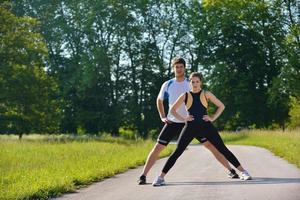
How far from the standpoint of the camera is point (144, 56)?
195 feet

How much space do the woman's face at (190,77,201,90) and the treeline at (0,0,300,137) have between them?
4088 cm

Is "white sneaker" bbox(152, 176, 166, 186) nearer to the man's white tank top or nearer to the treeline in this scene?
the man's white tank top

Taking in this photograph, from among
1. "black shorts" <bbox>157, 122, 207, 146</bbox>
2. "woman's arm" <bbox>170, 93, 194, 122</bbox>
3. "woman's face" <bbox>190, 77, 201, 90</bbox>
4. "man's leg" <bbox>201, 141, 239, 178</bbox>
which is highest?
"woman's face" <bbox>190, 77, 201, 90</bbox>

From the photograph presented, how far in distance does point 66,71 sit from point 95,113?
16.9ft

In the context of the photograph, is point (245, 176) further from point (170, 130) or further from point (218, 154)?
point (170, 130)

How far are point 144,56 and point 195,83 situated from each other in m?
50.0

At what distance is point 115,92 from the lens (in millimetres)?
58875

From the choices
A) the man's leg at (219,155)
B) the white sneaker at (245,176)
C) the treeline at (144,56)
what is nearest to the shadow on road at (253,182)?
the white sneaker at (245,176)

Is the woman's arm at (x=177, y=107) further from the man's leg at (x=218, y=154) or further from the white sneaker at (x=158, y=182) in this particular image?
the white sneaker at (x=158, y=182)

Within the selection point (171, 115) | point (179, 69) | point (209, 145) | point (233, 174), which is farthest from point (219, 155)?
point (179, 69)

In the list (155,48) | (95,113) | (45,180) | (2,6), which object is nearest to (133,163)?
(45,180)

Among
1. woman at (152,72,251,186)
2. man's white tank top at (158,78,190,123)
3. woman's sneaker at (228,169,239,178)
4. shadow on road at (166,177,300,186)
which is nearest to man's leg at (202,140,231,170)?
woman's sneaker at (228,169,239,178)

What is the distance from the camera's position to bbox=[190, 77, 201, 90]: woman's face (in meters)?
9.54

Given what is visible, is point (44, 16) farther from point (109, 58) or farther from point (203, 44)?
point (203, 44)
